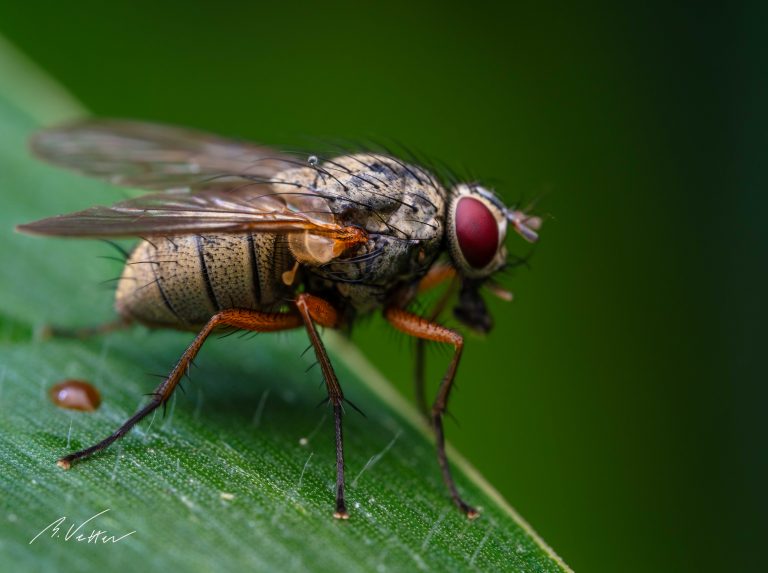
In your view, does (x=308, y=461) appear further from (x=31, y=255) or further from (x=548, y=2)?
(x=548, y=2)

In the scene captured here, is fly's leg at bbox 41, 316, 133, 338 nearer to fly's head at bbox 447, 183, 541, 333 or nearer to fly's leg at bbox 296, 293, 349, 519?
fly's leg at bbox 296, 293, 349, 519

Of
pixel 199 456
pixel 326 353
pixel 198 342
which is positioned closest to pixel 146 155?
pixel 198 342

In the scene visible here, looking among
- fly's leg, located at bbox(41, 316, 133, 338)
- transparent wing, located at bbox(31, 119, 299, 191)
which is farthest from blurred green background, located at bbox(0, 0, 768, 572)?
fly's leg, located at bbox(41, 316, 133, 338)

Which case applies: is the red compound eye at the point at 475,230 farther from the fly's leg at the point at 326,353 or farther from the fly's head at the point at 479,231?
the fly's leg at the point at 326,353

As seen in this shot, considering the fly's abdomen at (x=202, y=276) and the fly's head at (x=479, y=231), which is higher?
the fly's head at (x=479, y=231)

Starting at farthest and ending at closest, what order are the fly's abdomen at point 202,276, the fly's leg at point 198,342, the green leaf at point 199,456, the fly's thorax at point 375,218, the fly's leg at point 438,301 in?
the fly's leg at point 438,301 → the fly's thorax at point 375,218 → the fly's abdomen at point 202,276 → the fly's leg at point 198,342 → the green leaf at point 199,456
